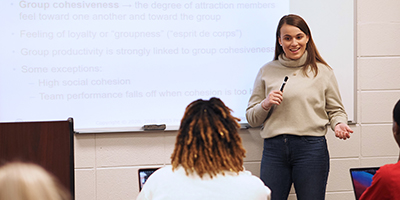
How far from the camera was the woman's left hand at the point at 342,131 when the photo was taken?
85.6 inches

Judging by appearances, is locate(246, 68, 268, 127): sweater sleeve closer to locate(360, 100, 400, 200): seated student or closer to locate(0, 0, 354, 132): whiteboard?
locate(0, 0, 354, 132): whiteboard

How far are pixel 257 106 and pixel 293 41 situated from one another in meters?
0.44

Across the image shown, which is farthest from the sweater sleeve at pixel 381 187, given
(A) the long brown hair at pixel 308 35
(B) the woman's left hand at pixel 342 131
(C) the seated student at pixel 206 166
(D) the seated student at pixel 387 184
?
(A) the long brown hair at pixel 308 35

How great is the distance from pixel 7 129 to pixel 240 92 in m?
1.61

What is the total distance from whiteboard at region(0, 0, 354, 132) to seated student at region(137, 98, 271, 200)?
150cm

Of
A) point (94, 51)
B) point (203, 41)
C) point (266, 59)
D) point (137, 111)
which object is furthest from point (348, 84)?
point (94, 51)

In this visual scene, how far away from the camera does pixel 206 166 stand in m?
1.19

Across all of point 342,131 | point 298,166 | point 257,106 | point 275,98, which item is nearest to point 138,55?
point 257,106

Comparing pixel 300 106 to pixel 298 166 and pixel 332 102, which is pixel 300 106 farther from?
pixel 298 166

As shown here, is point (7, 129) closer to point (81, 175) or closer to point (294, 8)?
point (81, 175)

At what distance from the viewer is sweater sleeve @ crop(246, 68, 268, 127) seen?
2.39 m

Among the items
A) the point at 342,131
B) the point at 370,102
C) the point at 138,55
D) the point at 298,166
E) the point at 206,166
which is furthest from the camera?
the point at 370,102

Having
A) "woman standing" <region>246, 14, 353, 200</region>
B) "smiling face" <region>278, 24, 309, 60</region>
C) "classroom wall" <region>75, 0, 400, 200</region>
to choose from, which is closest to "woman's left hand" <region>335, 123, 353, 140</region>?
"woman standing" <region>246, 14, 353, 200</region>

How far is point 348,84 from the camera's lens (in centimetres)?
288
